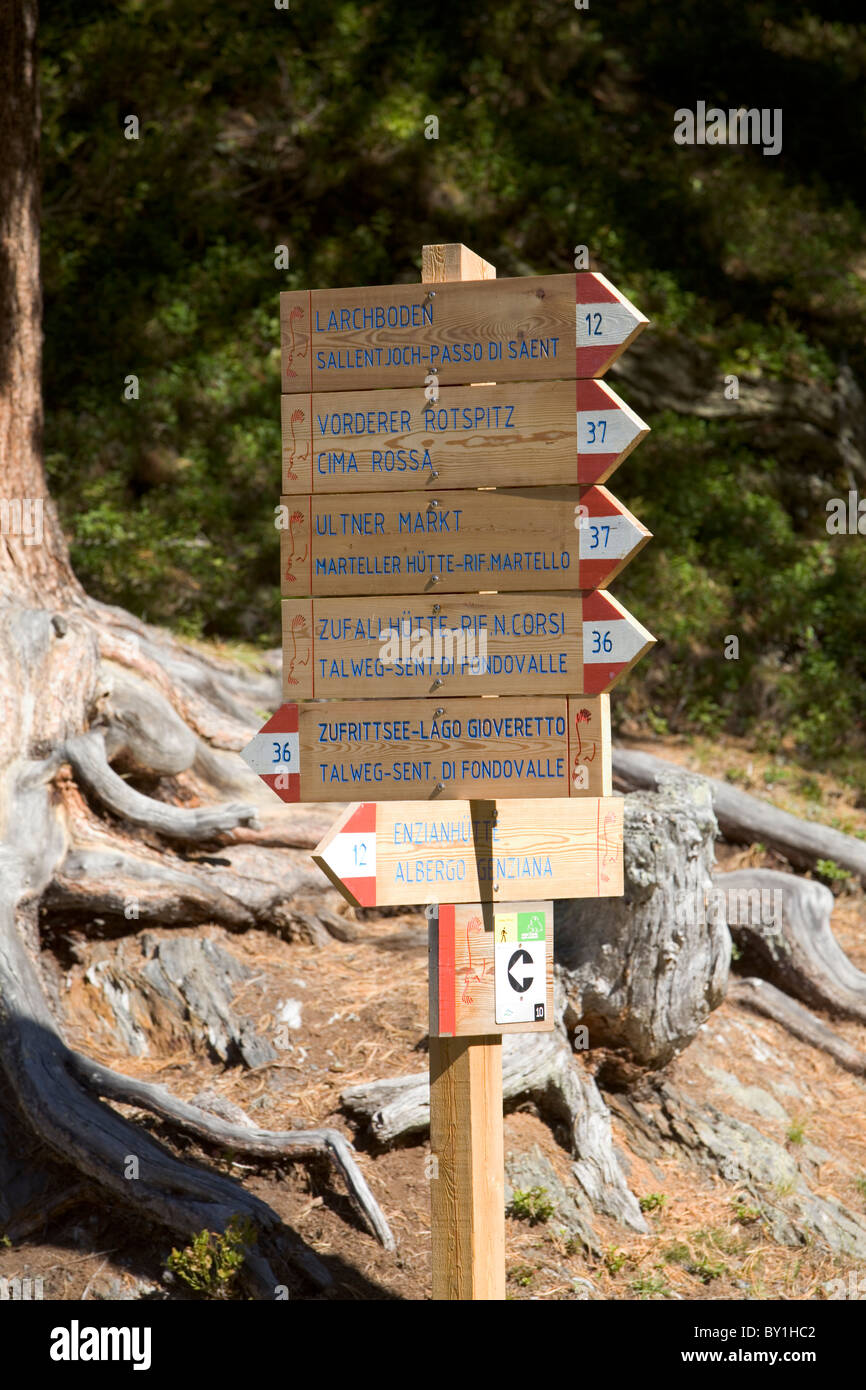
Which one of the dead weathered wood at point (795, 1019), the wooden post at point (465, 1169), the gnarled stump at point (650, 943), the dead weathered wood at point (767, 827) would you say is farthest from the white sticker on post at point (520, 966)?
the dead weathered wood at point (767, 827)

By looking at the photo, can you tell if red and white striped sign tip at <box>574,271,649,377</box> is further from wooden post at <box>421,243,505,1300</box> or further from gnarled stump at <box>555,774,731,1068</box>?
gnarled stump at <box>555,774,731,1068</box>

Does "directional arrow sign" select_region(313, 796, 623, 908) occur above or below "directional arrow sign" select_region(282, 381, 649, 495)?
below

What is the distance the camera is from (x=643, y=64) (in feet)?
47.6

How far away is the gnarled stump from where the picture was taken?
5.62m

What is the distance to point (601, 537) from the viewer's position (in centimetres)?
370

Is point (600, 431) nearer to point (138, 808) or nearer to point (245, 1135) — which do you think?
point (245, 1135)

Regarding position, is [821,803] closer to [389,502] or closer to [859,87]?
[389,502]

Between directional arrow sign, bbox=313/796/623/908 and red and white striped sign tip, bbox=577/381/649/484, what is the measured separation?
1.00m

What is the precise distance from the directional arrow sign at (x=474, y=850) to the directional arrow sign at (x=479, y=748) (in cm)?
7

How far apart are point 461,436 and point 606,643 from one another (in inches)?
30.2

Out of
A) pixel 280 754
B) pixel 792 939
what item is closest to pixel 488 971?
Answer: pixel 280 754

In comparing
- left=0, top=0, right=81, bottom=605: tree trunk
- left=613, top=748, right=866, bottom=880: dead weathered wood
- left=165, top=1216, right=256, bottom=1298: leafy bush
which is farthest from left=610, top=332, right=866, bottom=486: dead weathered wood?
left=165, top=1216, right=256, bottom=1298: leafy bush

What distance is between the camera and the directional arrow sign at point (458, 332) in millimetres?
3662

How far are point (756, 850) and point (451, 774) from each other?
511 cm
